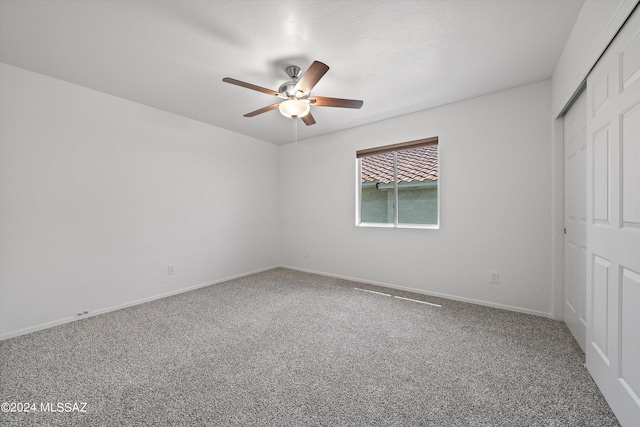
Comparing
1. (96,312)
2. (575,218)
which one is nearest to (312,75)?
(575,218)

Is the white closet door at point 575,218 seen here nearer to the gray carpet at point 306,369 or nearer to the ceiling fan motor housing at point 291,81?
the gray carpet at point 306,369

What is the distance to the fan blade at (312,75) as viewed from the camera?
166 centimetres

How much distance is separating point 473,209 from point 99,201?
4213 mm

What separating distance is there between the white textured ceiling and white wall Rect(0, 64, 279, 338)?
0.39 metres

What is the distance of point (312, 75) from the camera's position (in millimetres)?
1788

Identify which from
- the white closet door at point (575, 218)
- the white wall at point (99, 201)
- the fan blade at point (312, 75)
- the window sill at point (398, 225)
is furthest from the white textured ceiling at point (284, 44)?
the window sill at point (398, 225)

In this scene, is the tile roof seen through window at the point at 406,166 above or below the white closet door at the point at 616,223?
above

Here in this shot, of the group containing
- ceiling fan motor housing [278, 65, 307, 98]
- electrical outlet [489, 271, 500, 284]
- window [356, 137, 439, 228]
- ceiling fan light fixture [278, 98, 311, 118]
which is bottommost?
electrical outlet [489, 271, 500, 284]

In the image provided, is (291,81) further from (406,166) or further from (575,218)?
(575,218)

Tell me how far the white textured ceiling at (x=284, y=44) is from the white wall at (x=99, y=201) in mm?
390

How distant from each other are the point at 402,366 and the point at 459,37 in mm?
2455

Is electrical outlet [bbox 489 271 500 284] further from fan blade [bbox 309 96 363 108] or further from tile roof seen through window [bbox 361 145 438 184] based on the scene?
fan blade [bbox 309 96 363 108]

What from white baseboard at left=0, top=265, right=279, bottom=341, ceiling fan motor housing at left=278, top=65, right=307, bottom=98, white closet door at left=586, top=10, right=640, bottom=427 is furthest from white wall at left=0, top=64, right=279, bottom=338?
white closet door at left=586, top=10, right=640, bottom=427

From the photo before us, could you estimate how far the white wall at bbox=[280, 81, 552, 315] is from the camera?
2.43m
